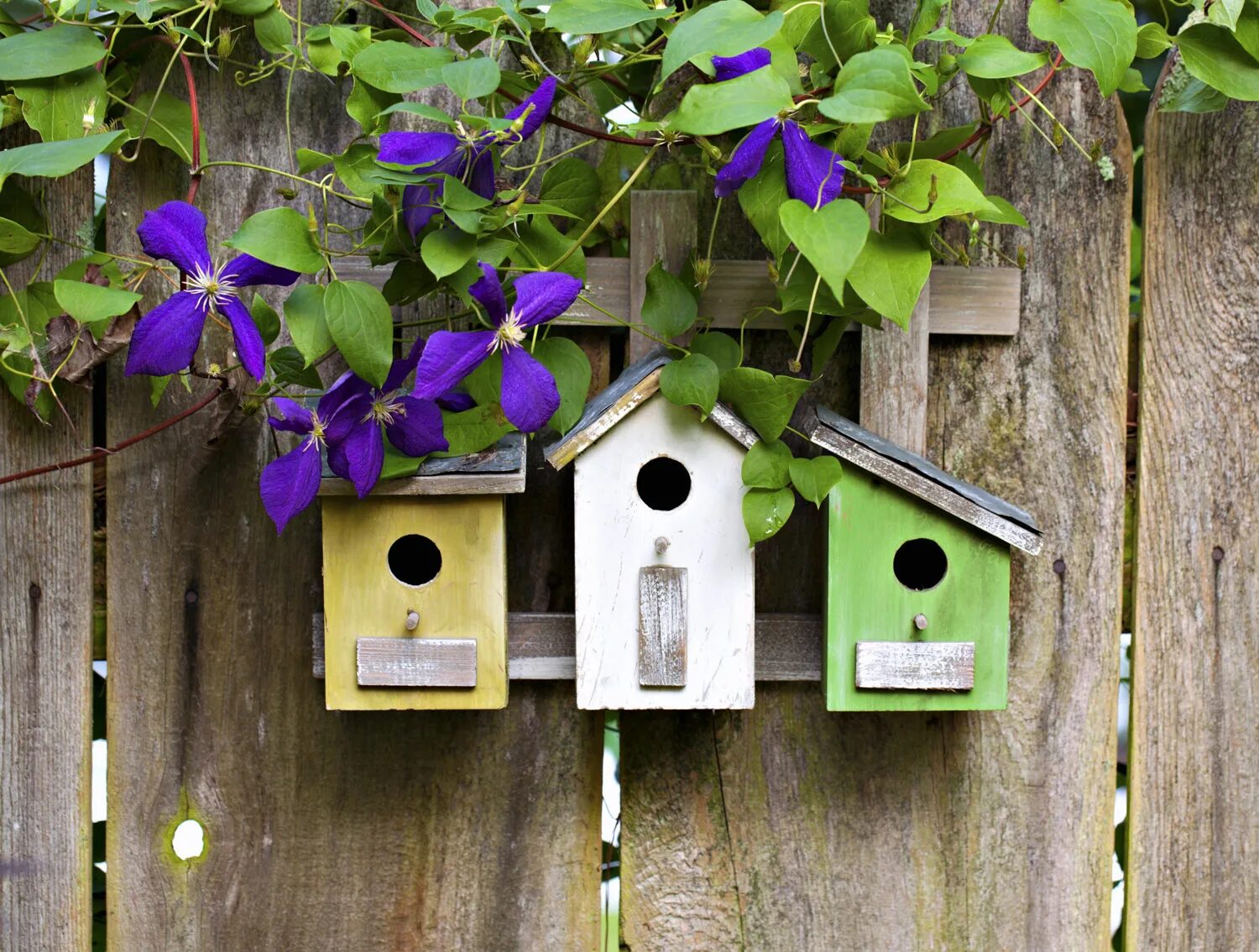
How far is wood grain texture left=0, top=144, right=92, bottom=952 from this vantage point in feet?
4.01

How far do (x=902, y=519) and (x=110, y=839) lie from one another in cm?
96

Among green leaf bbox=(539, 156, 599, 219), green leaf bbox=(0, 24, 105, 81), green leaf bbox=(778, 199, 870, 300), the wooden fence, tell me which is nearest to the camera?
green leaf bbox=(778, 199, 870, 300)

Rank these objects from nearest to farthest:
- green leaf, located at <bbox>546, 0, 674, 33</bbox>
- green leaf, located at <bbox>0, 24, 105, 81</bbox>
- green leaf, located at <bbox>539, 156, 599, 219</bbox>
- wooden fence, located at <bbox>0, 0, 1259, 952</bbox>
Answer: green leaf, located at <bbox>546, 0, 674, 33</bbox> < green leaf, located at <bbox>0, 24, 105, 81</bbox> < green leaf, located at <bbox>539, 156, 599, 219</bbox> < wooden fence, located at <bbox>0, 0, 1259, 952</bbox>

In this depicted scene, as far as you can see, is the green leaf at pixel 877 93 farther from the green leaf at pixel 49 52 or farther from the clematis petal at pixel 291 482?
the green leaf at pixel 49 52

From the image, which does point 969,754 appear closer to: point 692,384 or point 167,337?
point 692,384

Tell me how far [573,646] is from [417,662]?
0.58 feet

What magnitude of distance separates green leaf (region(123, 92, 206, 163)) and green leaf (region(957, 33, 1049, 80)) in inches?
30.3

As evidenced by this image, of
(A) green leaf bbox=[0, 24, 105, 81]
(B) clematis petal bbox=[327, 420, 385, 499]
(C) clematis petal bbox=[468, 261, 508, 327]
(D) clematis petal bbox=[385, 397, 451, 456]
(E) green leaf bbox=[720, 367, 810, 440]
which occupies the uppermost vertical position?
(A) green leaf bbox=[0, 24, 105, 81]

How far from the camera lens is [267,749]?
1.24 m

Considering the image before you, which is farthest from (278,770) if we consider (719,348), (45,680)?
(719,348)

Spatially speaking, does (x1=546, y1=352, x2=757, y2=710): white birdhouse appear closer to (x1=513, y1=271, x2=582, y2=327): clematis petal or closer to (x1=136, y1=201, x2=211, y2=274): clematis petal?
(x1=513, y1=271, x2=582, y2=327): clematis petal

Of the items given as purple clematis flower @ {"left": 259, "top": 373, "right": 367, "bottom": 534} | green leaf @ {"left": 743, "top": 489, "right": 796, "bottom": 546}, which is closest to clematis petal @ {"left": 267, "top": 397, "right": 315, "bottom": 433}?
purple clematis flower @ {"left": 259, "top": 373, "right": 367, "bottom": 534}

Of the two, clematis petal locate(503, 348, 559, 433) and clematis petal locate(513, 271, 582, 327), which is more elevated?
clematis petal locate(513, 271, 582, 327)

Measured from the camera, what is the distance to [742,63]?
3.10ft
